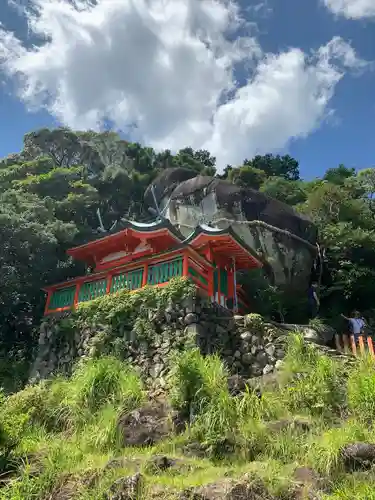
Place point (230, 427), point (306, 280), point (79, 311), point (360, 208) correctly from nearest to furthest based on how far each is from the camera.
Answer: point (230, 427) → point (79, 311) → point (306, 280) → point (360, 208)

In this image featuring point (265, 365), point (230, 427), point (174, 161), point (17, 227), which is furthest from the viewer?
point (174, 161)

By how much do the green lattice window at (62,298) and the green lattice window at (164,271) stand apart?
3.30 m

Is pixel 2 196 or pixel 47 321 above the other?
pixel 2 196

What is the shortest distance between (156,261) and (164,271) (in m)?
0.45

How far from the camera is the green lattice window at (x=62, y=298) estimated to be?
53.9 feet

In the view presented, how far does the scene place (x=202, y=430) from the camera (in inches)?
341

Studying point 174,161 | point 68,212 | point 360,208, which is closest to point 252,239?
point 360,208

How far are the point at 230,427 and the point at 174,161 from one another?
3463cm

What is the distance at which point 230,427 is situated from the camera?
8.56 meters

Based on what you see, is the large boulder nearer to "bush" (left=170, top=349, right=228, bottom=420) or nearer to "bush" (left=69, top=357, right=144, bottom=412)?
"bush" (left=69, top=357, right=144, bottom=412)

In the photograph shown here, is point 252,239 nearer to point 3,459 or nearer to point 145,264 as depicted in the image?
point 145,264

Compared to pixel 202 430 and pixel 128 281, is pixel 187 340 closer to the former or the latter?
pixel 128 281

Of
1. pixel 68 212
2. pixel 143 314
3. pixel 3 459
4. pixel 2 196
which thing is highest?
pixel 68 212

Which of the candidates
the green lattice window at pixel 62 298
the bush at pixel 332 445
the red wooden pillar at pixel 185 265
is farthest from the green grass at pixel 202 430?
the green lattice window at pixel 62 298
